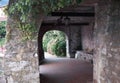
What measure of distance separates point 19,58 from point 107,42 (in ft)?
6.43

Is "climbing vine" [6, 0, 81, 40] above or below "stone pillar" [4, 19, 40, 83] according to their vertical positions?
above

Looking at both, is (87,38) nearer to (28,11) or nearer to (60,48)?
(60,48)

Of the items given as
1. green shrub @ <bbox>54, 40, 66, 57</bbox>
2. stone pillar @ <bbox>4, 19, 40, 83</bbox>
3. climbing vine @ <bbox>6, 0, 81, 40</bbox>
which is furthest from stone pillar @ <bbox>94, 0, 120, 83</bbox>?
green shrub @ <bbox>54, 40, 66, 57</bbox>

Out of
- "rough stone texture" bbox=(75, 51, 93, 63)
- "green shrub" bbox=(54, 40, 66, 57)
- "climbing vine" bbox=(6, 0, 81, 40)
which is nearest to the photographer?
"climbing vine" bbox=(6, 0, 81, 40)

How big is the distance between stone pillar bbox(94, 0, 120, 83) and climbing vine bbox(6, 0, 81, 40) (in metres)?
1.15

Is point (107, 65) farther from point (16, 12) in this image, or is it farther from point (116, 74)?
point (16, 12)

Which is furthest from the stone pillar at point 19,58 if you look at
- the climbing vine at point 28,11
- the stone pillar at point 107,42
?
the stone pillar at point 107,42

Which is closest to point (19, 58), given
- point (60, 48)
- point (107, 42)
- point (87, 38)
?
point (107, 42)

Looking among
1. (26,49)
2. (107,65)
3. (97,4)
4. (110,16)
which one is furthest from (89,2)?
(26,49)

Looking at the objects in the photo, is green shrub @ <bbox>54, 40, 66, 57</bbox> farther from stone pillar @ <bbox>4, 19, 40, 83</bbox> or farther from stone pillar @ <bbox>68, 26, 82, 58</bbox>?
stone pillar @ <bbox>4, 19, 40, 83</bbox>

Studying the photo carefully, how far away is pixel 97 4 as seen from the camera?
501 centimetres

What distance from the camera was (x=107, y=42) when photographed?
4.27m

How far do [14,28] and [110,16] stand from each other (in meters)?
2.06

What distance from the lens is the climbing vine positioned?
3.69m
